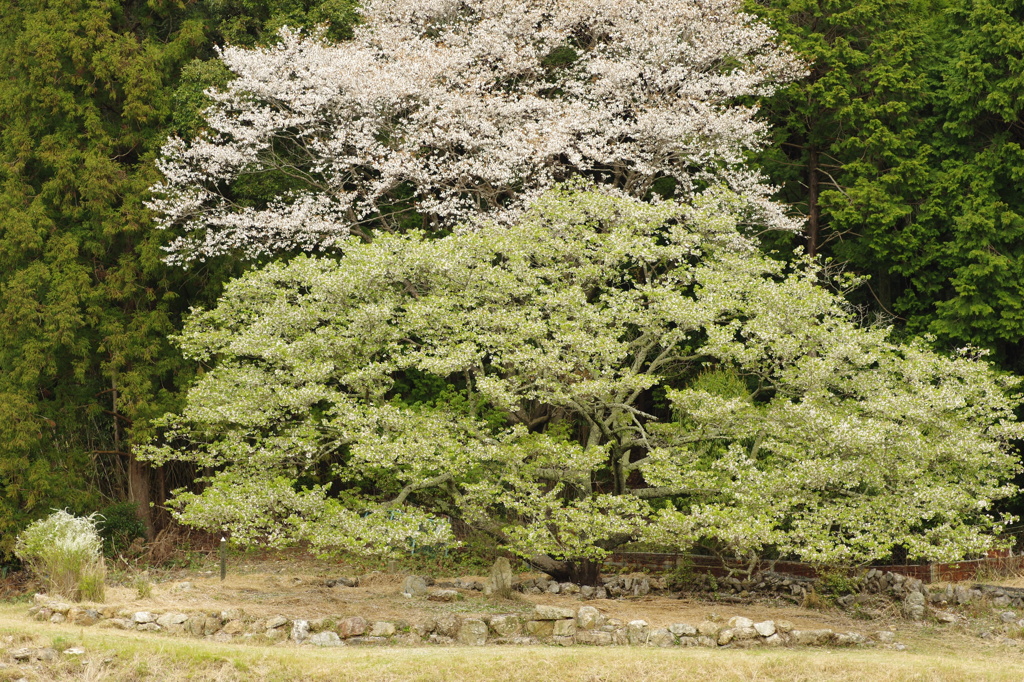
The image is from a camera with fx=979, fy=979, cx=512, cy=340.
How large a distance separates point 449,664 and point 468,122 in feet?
35.4

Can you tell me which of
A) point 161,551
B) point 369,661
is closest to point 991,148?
point 369,661

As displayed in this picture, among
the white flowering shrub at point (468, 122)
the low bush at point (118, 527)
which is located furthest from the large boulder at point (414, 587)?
the low bush at point (118, 527)

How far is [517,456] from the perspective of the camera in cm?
1255

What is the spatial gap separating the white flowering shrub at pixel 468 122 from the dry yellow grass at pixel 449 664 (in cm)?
866

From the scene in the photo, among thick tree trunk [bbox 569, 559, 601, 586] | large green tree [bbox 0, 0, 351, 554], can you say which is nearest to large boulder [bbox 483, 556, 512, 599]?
thick tree trunk [bbox 569, 559, 601, 586]

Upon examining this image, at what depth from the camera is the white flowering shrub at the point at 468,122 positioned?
1788 cm

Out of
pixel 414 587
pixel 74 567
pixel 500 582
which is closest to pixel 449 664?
Answer: pixel 500 582

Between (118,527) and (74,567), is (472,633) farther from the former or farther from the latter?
(118,527)

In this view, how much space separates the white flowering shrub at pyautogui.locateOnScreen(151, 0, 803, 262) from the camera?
17.9 metres

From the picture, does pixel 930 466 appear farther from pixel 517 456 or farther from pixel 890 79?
pixel 890 79

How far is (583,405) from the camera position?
13477 millimetres

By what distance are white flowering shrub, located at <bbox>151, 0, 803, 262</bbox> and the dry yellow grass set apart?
8.66 metres

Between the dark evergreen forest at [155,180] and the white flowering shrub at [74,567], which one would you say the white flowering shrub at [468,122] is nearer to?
the dark evergreen forest at [155,180]

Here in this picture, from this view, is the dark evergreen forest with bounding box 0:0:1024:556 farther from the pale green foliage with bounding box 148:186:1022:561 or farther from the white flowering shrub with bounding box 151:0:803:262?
the pale green foliage with bounding box 148:186:1022:561
